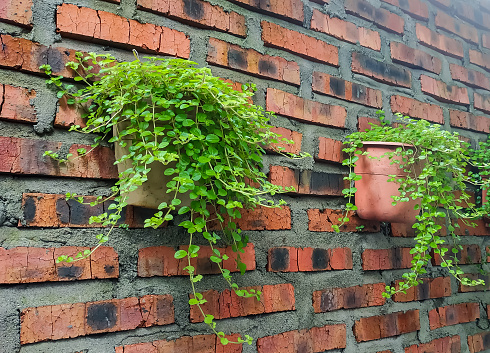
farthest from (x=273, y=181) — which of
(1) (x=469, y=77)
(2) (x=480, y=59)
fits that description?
(2) (x=480, y=59)

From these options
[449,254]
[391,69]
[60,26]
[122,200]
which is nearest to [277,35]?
[391,69]

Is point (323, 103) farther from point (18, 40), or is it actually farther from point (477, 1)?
point (477, 1)

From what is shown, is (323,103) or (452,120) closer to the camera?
(323,103)

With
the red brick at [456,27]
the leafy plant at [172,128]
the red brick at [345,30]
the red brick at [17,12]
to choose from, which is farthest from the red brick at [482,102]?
the red brick at [17,12]

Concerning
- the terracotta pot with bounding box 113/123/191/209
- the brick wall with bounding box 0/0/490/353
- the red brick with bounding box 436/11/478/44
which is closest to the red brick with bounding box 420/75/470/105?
the brick wall with bounding box 0/0/490/353

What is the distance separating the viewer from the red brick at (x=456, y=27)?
170 centimetres

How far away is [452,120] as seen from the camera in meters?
1.64

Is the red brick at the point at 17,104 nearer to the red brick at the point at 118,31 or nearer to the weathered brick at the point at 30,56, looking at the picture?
the weathered brick at the point at 30,56

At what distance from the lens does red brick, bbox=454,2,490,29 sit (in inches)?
70.2

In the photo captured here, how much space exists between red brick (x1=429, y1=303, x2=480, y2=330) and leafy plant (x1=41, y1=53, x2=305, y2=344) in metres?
0.89

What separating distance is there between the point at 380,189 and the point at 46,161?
0.89m

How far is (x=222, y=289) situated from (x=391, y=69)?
1.02m

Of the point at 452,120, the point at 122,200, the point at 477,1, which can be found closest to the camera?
the point at 122,200

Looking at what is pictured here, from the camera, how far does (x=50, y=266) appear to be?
0.83 meters
